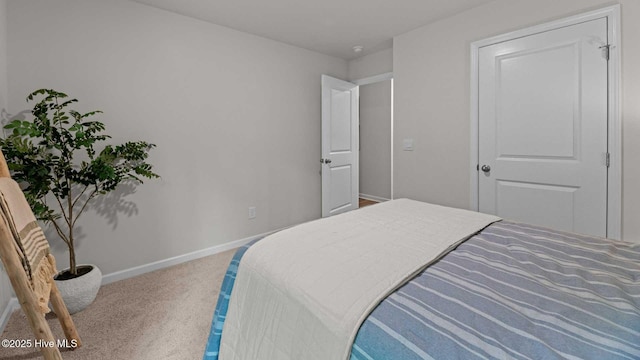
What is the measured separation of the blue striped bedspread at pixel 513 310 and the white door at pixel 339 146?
2.68 m

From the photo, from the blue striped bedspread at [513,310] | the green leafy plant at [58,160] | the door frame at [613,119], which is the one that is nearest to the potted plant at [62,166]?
the green leafy plant at [58,160]

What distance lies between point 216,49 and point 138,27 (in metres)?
0.69

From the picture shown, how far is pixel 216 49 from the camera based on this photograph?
2959 mm

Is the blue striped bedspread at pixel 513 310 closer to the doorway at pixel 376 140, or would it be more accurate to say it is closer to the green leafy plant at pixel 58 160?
the green leafy plant at pixel 58 160

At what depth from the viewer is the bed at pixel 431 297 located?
68 cm

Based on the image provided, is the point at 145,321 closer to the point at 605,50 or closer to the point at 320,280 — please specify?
the point at 320,280

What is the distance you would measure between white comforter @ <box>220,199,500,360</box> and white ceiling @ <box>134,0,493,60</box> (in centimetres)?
212

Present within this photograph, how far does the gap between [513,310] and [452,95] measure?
2.55 meters

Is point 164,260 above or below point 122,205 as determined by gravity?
below

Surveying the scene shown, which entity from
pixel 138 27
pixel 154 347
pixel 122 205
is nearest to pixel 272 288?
pixel 154 347

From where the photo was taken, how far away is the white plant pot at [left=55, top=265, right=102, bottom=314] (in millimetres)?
1880

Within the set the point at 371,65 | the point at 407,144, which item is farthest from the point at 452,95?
the point at 371,65

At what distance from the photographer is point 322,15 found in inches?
109

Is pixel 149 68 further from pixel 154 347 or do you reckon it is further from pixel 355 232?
pixel 355 232
